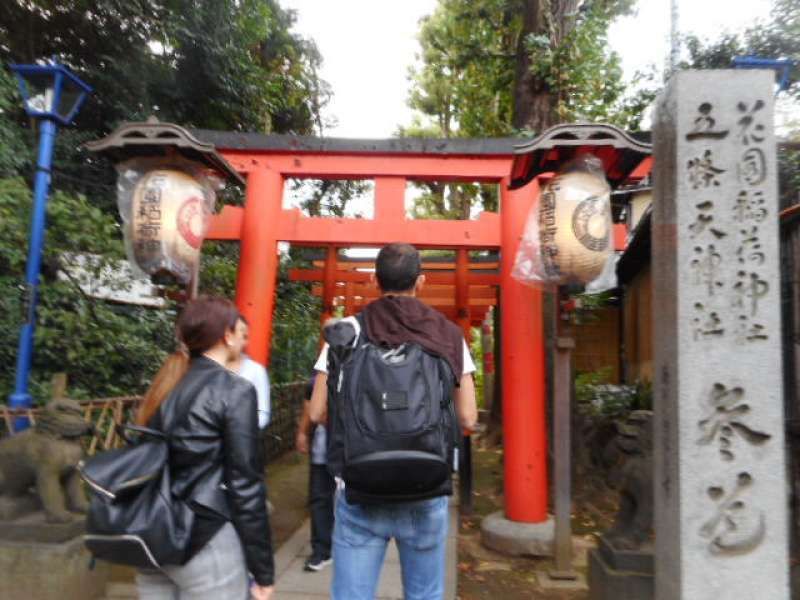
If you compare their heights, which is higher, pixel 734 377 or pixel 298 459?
pixel 734 377

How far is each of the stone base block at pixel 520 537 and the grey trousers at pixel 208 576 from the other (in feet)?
11.8

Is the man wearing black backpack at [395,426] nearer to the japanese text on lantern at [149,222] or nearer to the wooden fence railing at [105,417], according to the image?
the japanese text on lantern at [149,222]

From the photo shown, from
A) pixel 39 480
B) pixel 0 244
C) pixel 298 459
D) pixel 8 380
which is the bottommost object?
pixel 298 459

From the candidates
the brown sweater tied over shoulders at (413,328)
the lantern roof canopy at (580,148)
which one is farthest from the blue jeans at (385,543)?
the lantern roof canopy at (580,148)

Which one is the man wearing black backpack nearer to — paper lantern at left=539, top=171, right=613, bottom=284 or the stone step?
paper lantern at left=539, top=171, right=613, bottom=284

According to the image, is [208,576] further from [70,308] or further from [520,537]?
[70,308]

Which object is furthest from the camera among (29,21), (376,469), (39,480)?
(29,21)

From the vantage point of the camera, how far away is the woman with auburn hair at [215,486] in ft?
6.68

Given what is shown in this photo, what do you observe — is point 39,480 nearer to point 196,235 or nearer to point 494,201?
point 196,235

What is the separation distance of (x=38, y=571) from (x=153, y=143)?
111 inches

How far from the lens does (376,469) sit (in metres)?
2.14

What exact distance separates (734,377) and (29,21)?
27.2 feet

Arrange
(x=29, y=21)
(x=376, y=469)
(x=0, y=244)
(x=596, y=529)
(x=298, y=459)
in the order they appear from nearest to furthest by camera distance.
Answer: (x=376, y=469), (x=0, y=244), (x=596, y=529), (x=29, y=21), (x=298, y=459)

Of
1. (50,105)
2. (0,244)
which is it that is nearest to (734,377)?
(50,105)
